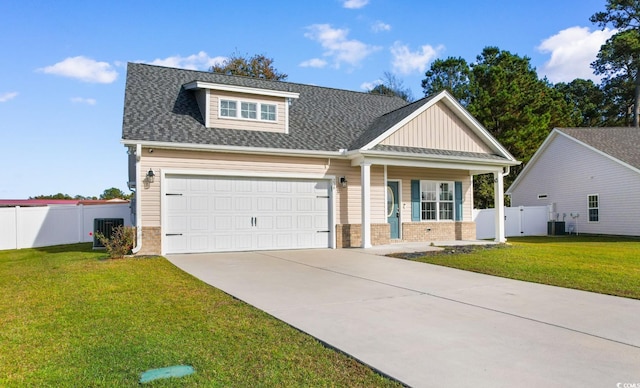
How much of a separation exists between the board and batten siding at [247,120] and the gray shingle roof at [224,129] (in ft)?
0.80

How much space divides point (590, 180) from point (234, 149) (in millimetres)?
19169

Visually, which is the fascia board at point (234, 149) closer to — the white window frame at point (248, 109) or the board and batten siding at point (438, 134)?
the white window frame at point (248, 109)

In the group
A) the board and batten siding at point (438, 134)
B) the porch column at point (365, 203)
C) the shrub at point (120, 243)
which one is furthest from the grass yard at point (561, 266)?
the shrub at point (120, 243)

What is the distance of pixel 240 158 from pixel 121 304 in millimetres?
7557

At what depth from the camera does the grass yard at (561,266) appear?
7.74 m

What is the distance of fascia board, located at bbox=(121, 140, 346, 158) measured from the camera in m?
12.0

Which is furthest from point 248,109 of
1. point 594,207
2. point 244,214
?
point 594,207

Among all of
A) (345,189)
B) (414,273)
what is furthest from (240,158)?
(414,273)

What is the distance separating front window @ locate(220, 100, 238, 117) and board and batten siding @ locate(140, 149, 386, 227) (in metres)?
1.65

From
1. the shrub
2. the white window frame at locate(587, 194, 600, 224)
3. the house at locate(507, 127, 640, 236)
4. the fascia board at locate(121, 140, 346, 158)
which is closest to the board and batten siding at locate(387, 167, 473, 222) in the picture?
the fascia board at locate(121, 140, 346, 158)

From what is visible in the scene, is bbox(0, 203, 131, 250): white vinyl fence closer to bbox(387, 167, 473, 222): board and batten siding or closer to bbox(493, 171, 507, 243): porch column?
bbox(387, 167, 473, 222): board and batten siding

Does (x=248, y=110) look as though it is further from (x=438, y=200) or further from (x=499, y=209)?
(x=499, y=209)

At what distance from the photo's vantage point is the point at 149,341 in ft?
14.7

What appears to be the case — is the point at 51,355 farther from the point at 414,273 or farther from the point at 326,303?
the point at 414,273
